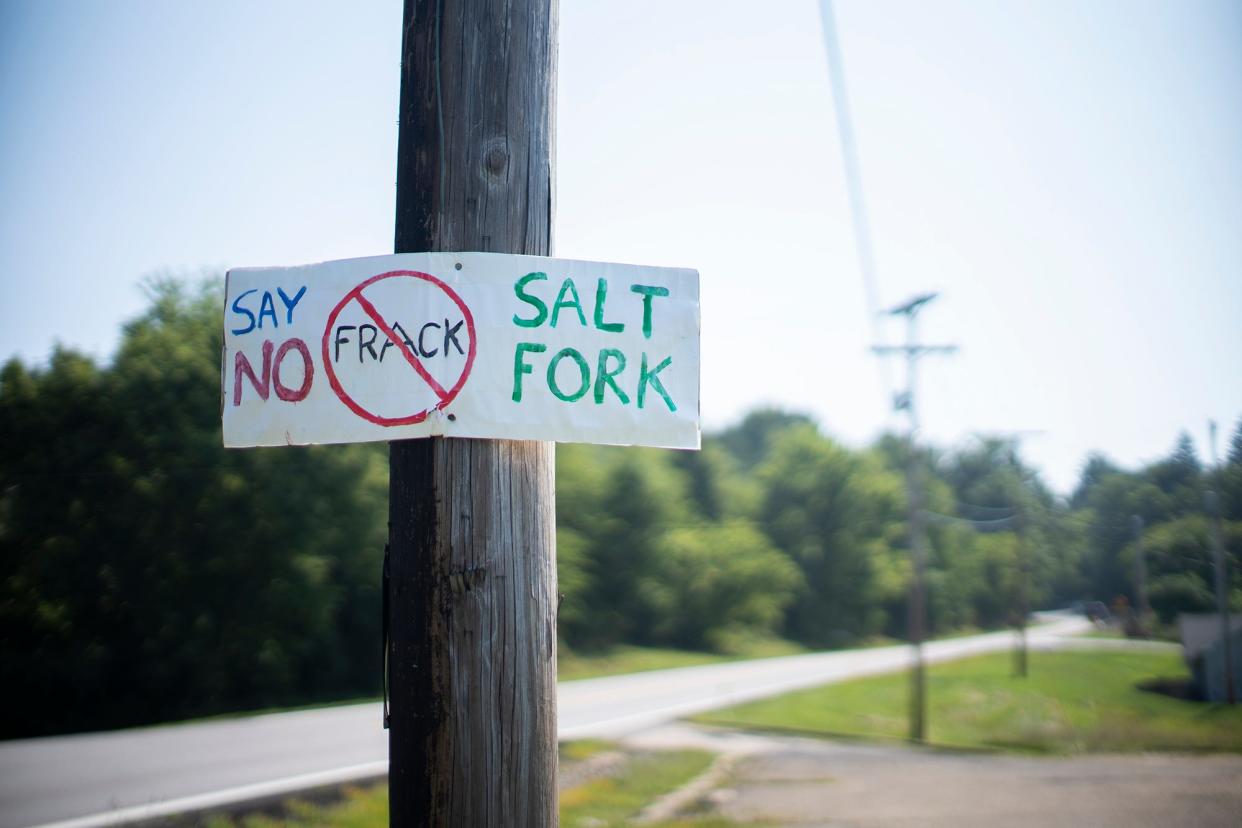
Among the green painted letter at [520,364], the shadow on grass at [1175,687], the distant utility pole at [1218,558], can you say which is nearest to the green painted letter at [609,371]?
the green painted letter at [520,364]

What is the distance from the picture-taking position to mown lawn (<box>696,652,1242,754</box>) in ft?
32.4

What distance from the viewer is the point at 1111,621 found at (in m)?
10.9

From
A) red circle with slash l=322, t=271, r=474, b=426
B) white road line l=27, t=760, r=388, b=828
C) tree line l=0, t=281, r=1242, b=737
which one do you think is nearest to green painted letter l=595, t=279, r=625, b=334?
red circle with slash l=322, t=271, r=474, b=426

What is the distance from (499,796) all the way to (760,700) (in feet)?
72.8

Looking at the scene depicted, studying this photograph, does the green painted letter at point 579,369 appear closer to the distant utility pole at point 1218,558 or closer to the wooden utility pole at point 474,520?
the wooden utility pole at point 474,520

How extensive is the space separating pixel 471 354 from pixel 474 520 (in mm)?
347

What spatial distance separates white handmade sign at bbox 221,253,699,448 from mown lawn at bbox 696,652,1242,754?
9.12m

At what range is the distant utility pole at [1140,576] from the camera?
29.6 ft

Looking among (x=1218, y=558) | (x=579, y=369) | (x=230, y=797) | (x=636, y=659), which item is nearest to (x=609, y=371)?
(x=579, y=369)

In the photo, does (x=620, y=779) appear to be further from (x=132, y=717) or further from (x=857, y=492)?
(x=857, y=492)

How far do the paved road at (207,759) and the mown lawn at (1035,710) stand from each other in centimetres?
144

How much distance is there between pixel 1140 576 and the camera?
9250mm

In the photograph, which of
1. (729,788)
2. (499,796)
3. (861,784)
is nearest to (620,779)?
(729,788)

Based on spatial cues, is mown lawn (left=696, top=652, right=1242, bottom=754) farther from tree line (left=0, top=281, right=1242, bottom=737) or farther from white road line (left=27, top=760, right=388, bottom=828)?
white road line (left=27, top=760, right=388, bottom=828)
